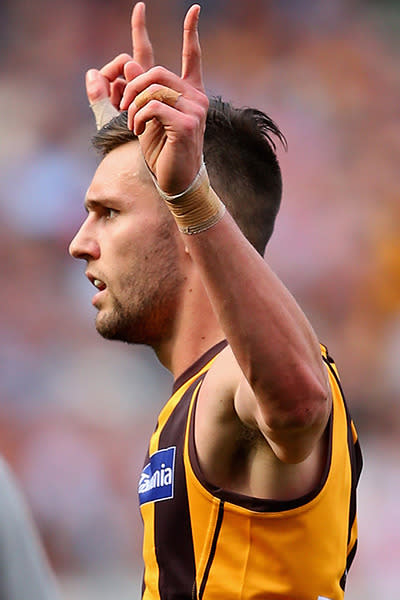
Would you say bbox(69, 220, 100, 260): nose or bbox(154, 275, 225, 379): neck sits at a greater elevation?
bbox(69, 220, 100, 260): nose

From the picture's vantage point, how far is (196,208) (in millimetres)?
1834

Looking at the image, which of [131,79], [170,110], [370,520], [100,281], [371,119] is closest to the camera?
[170,110]

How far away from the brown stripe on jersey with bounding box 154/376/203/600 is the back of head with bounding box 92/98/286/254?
1.87 ft

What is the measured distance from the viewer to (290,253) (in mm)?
6453

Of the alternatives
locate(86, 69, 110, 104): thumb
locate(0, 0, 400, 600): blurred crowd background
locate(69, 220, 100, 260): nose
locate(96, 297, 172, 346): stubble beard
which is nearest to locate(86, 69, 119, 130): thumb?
locate(86, 69, 110, 104): thumb

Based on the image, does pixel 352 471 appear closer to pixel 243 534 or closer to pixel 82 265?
pixel 243 534

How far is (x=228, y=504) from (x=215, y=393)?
0.24 meters

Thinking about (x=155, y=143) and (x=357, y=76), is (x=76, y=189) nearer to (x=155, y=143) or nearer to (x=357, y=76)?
(x=357, y=76)

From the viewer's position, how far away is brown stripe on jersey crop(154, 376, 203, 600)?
2.28 metres

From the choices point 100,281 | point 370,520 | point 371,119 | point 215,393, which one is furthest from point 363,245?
point 215,393

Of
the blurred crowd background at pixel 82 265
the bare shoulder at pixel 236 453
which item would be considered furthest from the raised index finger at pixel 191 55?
the blurred crowd background at pixel 82 265

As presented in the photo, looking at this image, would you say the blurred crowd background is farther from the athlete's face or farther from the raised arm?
the raised arm

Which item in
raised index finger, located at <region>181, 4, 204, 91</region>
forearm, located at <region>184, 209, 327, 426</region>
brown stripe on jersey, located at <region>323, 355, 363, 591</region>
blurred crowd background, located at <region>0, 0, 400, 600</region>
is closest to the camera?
forearm, located at <region>184, 209, 327, 426</region>

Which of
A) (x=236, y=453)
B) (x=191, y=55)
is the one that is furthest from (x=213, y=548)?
(x=191, y=55)
